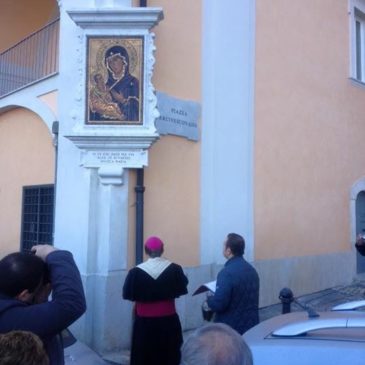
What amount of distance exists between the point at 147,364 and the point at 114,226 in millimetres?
2426

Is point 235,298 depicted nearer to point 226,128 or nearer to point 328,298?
point 226,128

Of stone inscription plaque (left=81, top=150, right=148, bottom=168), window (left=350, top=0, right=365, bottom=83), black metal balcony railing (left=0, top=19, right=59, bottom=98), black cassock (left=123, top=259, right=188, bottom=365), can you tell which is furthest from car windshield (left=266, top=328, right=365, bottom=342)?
window (left=350, top=0, right=365, bottom=83)

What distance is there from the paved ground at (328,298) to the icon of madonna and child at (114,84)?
12.9 ft

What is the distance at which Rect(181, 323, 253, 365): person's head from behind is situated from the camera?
1815mm

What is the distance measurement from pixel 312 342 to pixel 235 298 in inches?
101

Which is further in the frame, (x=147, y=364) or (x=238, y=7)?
(x=238, y=7)

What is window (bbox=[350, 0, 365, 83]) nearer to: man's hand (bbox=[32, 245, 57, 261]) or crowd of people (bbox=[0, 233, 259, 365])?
crowd of people (bbox=[0, 233, 259, 365])

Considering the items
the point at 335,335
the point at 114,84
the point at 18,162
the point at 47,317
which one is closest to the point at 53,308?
the point at 47,317

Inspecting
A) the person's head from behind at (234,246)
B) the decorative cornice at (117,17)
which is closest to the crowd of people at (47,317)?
the person's head from behind at (234,246)

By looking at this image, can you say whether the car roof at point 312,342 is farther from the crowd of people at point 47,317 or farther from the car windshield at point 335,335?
the crowd of people at point 47,317

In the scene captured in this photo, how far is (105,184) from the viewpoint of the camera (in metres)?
7.42

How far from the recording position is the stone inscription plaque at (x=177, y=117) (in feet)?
26.3

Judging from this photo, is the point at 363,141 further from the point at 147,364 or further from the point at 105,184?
the point at 147,364

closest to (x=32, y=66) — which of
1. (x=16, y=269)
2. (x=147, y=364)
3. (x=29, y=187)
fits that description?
(x=29, y=187)
